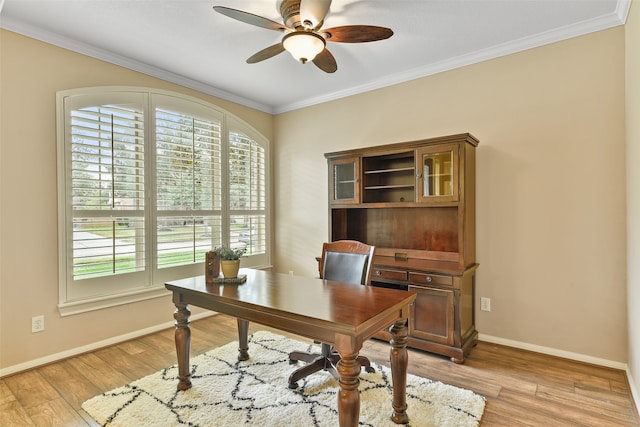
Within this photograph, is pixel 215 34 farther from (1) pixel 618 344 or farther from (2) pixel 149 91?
(1) pixel 618 344

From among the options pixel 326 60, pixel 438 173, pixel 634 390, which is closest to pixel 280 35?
pixel 326 60

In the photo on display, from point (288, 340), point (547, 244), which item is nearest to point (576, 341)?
point (547, 244)

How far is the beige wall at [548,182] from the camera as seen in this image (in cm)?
266

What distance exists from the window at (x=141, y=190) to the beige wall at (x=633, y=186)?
3751 mm

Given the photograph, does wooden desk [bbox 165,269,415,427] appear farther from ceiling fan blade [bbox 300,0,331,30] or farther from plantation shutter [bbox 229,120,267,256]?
plantation shutter [bbox 229,120,267,256]

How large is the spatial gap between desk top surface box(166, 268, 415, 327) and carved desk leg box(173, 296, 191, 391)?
0.36 feet

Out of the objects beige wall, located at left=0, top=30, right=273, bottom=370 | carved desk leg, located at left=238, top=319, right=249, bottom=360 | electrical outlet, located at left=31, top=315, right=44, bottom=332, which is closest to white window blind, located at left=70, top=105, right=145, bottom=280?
beige wall, located at left=0, top=30, right=273, bottom=370

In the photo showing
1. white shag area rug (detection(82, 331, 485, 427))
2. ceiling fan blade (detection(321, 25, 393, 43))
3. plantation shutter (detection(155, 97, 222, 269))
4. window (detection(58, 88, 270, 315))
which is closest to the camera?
white shag area rug (detection(82, 331, 485, 427))

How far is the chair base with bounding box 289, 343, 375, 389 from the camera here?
93.7 inches

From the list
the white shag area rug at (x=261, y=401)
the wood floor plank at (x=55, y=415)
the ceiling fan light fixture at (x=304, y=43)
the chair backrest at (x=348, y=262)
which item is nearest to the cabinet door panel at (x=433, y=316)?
the white shag area rug at (x=261, y=401)

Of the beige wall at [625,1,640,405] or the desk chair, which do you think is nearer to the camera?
the beige wall at [625,1,640,405]

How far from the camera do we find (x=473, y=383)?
2.46 metres

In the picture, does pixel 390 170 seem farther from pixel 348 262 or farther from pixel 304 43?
pixel 304 43

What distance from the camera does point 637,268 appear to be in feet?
7.22
